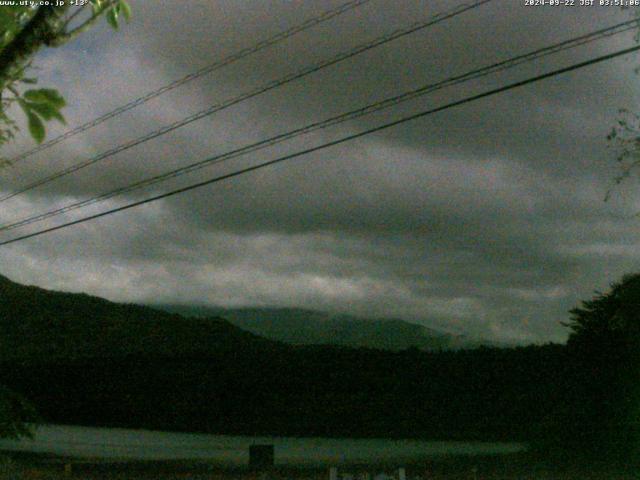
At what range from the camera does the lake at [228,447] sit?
2148 centimetres

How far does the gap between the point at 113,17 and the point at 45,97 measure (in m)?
0.62

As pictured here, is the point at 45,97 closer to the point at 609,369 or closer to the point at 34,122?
the point at 34,122

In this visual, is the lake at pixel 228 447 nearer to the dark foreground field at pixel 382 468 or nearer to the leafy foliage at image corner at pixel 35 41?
the dark foreground field at pixel 382 468

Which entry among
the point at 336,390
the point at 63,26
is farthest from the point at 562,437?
the point at 63,26

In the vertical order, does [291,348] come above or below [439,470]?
above

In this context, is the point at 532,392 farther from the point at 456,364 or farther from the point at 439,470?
the point at 439,470

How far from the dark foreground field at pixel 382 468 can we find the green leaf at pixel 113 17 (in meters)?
12.6

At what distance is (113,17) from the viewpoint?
3402 millimetres

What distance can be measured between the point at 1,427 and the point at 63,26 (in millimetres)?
6854

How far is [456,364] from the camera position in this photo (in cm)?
2453

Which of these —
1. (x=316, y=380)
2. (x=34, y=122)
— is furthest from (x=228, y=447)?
(x=34, y=122)

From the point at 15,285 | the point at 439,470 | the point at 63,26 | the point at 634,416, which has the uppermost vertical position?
the point at 15,285

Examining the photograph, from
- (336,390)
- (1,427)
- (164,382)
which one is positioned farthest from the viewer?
(164,382)

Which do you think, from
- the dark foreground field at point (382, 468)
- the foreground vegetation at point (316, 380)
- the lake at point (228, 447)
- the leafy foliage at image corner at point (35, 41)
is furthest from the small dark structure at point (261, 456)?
the leafy foliage at image corner at point (35, 41)
